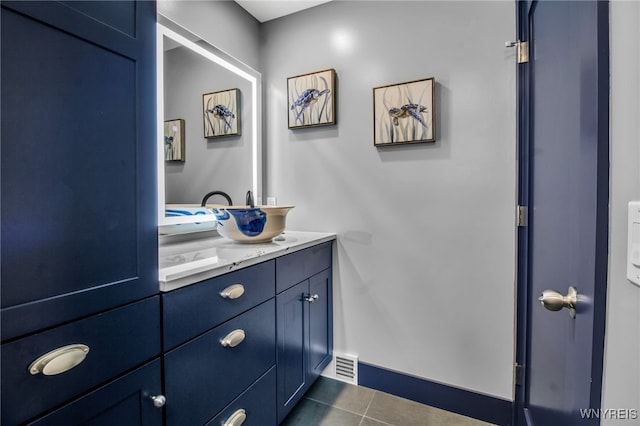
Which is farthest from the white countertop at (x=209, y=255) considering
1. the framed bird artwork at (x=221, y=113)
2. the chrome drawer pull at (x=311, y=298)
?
the framed bird artwork at (x=221, y=113)

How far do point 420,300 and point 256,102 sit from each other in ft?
5.57

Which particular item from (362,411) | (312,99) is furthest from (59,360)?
(312,99)

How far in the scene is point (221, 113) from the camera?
1881 millimetres

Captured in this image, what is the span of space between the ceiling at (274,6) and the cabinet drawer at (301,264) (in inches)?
62.3

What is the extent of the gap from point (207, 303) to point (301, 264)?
0.65m

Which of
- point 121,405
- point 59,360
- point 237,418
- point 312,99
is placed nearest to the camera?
point 59,360

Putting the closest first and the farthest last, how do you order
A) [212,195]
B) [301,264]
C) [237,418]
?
[237,418] → [301,264] → [212,195]

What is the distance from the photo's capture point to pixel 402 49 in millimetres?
1745

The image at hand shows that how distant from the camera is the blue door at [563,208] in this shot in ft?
1.76

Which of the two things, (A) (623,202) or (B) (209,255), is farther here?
(B) (209,255)

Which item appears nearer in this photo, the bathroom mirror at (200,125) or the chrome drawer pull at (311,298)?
the bathroom mirror at (200,125)

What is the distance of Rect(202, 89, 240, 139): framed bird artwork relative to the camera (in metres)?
1.80

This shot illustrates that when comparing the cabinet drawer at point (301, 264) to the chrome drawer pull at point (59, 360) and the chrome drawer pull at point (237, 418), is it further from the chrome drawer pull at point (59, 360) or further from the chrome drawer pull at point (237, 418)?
the chrome drawer pull at point (59, 360)
